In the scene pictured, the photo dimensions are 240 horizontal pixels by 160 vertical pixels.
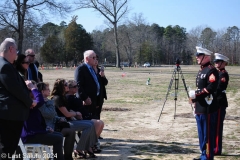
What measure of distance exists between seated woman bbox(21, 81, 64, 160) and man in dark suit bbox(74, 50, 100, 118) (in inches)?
70.9

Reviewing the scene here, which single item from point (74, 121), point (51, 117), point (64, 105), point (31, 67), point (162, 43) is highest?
point (162, 43)

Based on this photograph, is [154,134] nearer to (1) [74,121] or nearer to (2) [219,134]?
(2) [219,134]

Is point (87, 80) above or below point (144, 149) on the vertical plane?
above

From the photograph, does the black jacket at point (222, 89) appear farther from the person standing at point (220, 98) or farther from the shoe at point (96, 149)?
the shoe at point (96, 149)

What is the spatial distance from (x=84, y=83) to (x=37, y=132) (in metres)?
2.07

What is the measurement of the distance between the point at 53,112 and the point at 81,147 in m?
0.79

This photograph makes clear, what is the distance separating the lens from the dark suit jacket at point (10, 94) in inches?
141

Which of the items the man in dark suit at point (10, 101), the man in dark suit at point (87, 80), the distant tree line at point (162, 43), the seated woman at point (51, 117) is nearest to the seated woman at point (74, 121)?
→ the seated woman at point (51, 117)

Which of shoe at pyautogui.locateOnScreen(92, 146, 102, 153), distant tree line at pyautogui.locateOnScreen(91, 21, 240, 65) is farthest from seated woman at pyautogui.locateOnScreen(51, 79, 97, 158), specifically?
distant tree line at pyautogui.locateOnScreen(91, 21, 240, 65)

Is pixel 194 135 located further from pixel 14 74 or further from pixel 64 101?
pixel 14 74

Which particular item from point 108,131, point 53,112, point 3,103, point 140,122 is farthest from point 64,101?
point 140,122

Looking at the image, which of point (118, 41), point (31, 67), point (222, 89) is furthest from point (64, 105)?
point (118, 41)

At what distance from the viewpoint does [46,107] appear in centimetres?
488

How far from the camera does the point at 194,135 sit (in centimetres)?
756
